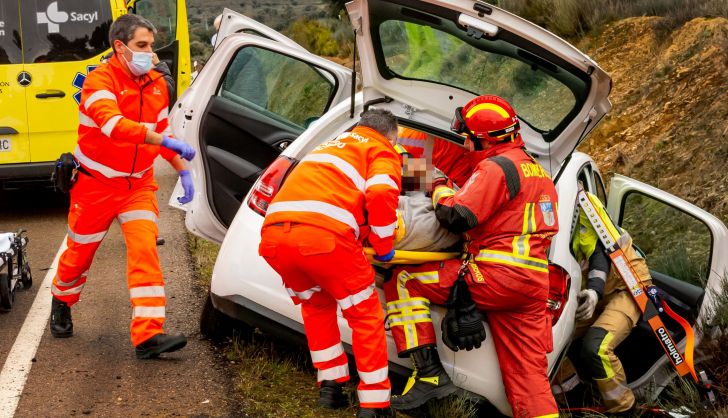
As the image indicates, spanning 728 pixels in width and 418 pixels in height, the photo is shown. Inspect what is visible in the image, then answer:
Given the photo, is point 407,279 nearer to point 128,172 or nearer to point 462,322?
point 462,322

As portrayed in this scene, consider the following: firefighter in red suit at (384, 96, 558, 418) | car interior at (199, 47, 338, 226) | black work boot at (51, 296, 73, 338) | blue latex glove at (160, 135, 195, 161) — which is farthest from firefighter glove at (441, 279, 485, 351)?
car interior at (199, 47, 338, 226)

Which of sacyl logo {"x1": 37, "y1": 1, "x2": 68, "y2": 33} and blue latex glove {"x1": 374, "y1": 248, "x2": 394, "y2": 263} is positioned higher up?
blue latex glove {"x1": 374, "y1": 248, "x2": 394, "y2": 263}

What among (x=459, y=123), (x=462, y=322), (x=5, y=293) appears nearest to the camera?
(x=462, y=322)

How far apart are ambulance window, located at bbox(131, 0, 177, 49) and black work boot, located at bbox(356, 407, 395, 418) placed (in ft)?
25.6

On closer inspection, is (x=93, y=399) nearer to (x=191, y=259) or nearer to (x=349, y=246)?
(x=349, y=246)

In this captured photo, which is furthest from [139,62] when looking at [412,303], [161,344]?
[412,303]

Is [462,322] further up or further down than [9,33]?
further up

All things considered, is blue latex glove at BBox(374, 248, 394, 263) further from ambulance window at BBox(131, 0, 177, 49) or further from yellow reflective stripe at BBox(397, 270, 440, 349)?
ambulance window at BBox(131, 0, 177, 49)

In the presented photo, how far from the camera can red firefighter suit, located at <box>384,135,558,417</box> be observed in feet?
15.4

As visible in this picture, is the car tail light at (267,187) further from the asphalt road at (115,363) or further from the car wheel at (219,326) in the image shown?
the asphalt road at (115,363)

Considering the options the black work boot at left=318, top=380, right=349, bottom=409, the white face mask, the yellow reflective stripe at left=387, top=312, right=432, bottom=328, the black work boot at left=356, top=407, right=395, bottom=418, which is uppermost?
the white face mask

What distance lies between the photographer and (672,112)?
32.0ft

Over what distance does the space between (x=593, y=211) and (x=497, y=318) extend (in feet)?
3.05

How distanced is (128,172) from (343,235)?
1789mm
